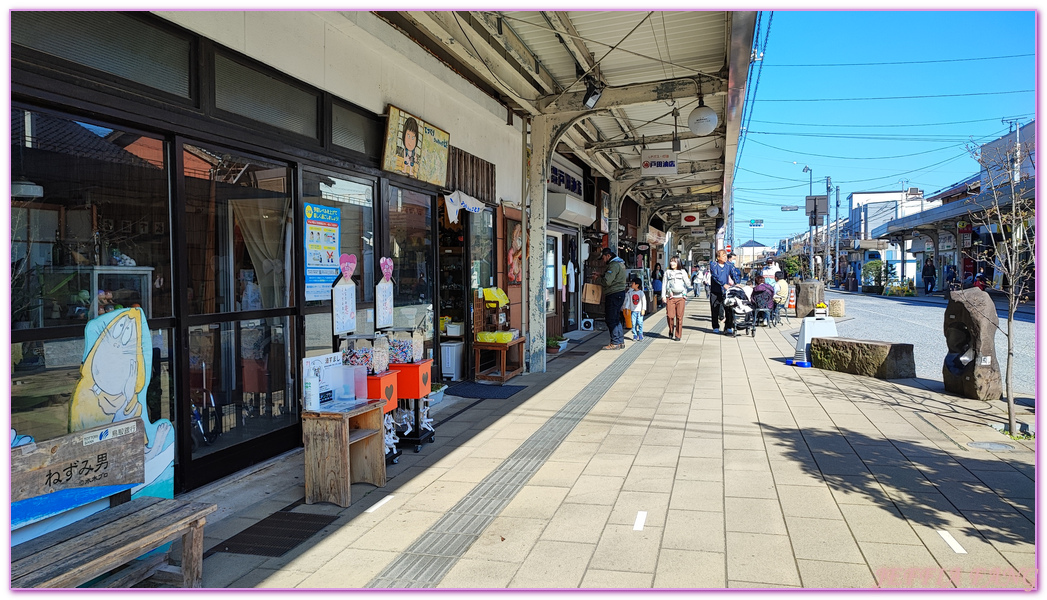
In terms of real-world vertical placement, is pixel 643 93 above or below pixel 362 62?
above

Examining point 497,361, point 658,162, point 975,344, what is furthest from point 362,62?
point 658,162

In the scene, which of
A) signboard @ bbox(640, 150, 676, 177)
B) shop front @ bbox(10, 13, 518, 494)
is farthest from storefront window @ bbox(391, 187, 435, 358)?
signboard @ bbox(640, 150, 676, 177)

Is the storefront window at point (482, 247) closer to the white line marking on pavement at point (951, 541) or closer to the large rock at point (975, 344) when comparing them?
the large rock at point (975, 344)

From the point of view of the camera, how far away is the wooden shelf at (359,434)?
4.07 meters

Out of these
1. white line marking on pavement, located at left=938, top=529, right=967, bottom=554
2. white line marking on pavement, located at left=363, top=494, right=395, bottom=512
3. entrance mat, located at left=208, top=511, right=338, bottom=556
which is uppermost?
white line marking on pavement, located at left=938, top=529, right=967, bottom=554

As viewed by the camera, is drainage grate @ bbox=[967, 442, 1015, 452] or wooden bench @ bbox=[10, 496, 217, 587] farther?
drainage grate @ bbox=[967, 442, 1015, 452]

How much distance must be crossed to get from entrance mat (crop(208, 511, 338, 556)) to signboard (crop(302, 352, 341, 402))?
730 millimetres

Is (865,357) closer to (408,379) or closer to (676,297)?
(676,297)

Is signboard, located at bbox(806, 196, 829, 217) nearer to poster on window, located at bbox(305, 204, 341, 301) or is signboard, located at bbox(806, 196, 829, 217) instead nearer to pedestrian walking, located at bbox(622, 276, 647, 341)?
pedestrian walking, located at bbox(622, 276, 647, 341)

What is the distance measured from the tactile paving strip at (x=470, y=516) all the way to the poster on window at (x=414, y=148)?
293 centimetres

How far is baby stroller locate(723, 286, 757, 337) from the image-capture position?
13414 mm

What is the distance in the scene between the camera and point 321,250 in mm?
5254

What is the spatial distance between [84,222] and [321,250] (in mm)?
1836

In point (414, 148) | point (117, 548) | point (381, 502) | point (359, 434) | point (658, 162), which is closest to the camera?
point (117, 548)
